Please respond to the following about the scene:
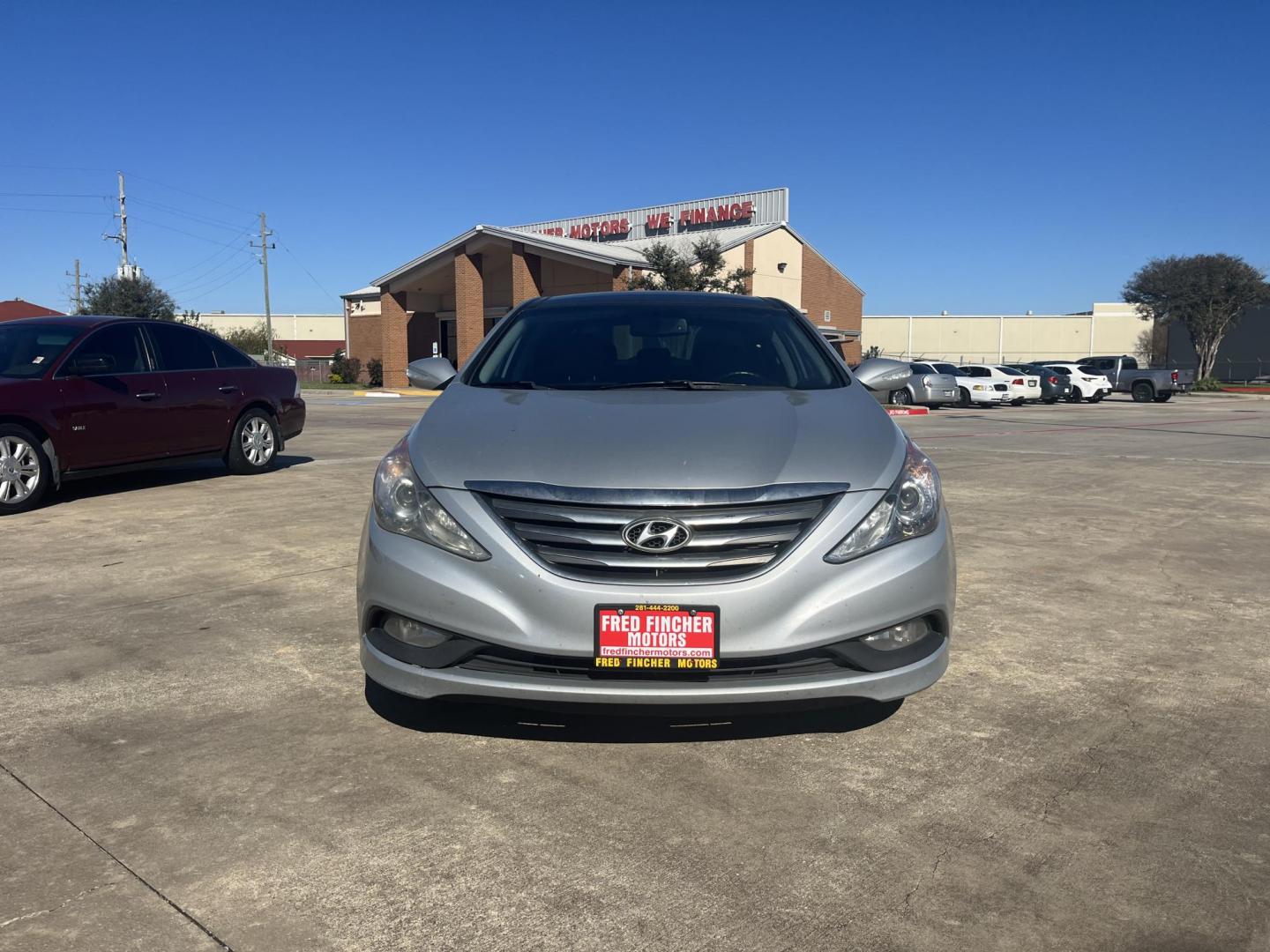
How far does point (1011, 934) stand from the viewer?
2447 mm

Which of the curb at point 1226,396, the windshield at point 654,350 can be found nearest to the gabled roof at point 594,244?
the curb at point 1226,396

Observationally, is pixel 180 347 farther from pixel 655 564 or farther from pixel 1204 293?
pixel 1204 293

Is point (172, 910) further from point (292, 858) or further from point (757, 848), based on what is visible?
point (757, 848)

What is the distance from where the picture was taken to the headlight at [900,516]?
3150mm

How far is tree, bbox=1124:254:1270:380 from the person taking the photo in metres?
52.5

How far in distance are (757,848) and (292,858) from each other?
1.30 meters

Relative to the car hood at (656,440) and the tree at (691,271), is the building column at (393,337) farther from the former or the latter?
the car hood at (656,440)

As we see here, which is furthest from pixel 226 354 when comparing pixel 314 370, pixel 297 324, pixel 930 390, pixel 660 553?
pixel 297 324

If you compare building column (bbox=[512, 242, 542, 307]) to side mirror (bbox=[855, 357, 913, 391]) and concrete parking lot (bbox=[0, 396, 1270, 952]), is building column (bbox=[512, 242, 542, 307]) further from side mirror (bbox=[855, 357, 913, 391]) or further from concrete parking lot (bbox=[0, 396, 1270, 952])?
side mirror (bbox=[855, 357, 913, 391])

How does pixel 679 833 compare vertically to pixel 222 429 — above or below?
below

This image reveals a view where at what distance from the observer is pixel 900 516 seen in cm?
Answer: 332

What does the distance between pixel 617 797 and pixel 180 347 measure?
317 inches

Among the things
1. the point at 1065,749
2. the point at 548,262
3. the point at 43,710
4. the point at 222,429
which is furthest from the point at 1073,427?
the point at 548,262

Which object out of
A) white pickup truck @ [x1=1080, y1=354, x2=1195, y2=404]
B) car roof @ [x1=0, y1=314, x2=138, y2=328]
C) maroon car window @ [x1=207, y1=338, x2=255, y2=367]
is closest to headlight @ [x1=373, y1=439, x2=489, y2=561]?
car roof @ [x1=0, y1=314, x2=138, y2=328]
